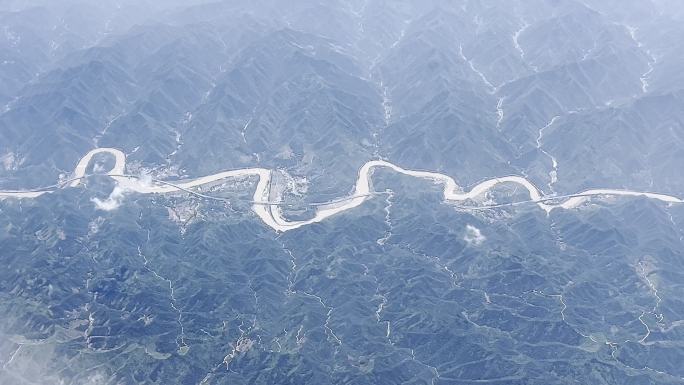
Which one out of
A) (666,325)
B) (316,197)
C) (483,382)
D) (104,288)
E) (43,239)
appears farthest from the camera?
(316,197)

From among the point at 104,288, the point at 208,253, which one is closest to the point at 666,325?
the point at 208,253

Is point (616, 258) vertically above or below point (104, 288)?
above

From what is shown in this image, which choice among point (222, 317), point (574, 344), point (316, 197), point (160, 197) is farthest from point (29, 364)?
point (574, 344)

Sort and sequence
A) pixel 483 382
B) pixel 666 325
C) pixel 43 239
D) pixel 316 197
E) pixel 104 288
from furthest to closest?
1. pixel 316 197
2. pixel 43 239
3. pixel 104 288
4. pixel 666 325
5. pixel 483 382

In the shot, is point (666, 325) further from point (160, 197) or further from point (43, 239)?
point (43, 239)

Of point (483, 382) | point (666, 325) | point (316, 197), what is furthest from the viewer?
point (316, 197)

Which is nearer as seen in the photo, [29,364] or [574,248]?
[29,364]

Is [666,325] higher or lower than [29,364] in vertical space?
higher

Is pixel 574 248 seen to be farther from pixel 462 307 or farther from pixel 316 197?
pixel 316 197

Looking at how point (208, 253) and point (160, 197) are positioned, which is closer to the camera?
point (208, 253)
